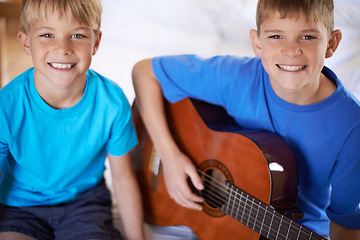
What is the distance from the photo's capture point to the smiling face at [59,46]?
93 cm

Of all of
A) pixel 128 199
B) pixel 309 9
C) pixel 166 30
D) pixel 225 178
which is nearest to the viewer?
pixel 309 9

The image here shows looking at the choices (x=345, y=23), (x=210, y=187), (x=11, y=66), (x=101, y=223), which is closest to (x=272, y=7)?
(x=345, y=23)

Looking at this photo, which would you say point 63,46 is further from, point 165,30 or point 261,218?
point 165,30

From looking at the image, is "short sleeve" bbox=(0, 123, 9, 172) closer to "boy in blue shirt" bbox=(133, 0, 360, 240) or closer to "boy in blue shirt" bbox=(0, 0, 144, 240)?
"boy in blue shirt" bbox=(0, 0, 144, 240)

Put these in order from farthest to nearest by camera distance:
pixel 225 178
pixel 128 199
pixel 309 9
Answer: pixel 128 199 → pixel 225 178 → pixel 309 9

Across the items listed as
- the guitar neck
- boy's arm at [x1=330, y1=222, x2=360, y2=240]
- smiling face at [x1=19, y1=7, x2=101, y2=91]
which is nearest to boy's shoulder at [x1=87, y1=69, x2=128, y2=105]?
smiling face at [x1=19, y1=7, x2=101, y2=91]

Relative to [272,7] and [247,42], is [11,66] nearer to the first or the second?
[247,42]

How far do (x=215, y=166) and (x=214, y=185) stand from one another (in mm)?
54

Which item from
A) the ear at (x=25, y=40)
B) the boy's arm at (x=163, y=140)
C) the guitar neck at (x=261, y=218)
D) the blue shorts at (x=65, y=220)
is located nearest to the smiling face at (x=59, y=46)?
the ear at (x=25, y=40)

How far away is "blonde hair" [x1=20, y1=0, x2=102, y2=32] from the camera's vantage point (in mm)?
924

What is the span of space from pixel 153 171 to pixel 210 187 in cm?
25

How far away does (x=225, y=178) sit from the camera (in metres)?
1.07

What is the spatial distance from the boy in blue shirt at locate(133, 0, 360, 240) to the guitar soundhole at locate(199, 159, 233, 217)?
0.03m

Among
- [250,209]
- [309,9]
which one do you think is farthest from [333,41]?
[250,209]
